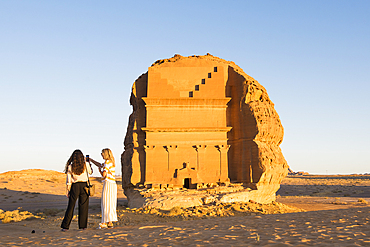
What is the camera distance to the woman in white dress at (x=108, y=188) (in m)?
8.49

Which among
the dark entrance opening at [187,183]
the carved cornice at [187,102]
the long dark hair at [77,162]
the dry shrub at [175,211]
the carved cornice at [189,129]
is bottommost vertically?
the dry shrub at [175,211]

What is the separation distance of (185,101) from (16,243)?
1121 centimetres

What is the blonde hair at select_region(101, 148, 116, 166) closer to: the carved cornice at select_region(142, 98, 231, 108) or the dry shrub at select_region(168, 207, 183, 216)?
the dry shrub at select_region(168, 207, 183, 216)

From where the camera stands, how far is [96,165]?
341 inches

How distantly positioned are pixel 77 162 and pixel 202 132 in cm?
916

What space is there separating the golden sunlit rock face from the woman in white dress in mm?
7255

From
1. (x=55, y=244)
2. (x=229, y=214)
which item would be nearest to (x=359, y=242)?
(x=55, y=244)

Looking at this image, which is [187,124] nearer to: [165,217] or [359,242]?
[165,217]

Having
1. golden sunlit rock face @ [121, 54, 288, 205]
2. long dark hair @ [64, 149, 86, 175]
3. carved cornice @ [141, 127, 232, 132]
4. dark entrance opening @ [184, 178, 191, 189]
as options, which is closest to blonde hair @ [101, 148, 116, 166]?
long dark hair @ [64, 149, 86, 175]

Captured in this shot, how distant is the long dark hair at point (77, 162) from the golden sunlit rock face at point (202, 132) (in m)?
7.89

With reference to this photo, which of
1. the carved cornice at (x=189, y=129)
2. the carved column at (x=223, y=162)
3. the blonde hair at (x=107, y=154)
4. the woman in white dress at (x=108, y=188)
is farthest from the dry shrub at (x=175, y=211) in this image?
the blonde hair at (x=107, y=154)

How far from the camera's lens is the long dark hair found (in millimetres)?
8125

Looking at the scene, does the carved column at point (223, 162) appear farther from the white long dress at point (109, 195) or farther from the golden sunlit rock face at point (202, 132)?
the white long dress at point (109, 195)

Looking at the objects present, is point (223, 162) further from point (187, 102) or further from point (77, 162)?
point (77, 162)
